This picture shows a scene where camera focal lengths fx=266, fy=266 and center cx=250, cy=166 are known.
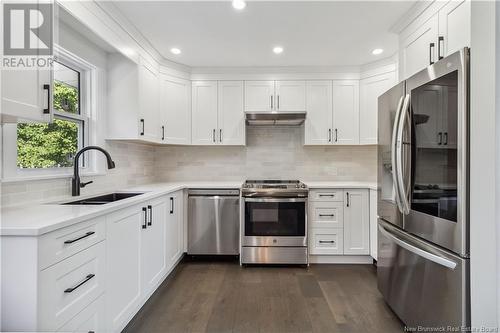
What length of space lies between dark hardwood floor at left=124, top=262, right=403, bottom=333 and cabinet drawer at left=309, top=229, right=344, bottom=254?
20 centimetres

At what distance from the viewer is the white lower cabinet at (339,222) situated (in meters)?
3.16

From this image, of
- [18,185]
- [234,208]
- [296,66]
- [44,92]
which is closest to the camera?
[44,92]

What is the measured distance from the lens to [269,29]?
254 centimetres

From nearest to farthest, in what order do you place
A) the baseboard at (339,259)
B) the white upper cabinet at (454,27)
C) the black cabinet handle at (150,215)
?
1. the white upper cabinet at (454,27)
2. the black cabinet handle at (150,215)
3. the baseboard at (339,259)

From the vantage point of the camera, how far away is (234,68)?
11.7 ft

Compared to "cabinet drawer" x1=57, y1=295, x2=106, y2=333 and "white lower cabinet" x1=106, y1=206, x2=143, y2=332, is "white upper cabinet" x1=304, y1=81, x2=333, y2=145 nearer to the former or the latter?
Answer: "white lower cabinet" x1=106, y1=206, x2=143, y2=332

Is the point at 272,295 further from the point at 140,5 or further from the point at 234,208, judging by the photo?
the point at 140,5

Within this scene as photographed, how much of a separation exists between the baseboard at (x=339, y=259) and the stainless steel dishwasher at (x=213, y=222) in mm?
948

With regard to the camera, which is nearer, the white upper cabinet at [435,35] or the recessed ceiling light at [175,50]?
the white upper cabinet at [435,35]

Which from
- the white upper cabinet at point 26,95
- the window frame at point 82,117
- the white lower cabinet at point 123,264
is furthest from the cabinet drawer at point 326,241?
the white upper cabinet at point 26,95

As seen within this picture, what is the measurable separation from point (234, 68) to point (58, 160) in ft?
7.62

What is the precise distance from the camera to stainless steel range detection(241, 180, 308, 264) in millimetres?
3105

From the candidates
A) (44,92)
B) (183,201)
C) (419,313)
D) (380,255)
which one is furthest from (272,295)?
(44,92)

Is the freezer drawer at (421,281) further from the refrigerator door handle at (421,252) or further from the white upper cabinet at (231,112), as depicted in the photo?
the white upper cabinet at (231,112)
